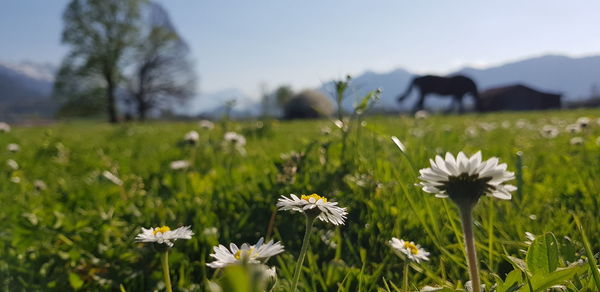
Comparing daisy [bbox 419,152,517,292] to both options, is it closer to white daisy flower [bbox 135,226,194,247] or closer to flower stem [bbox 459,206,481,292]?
flower stem [bbox 459,206,481,292]

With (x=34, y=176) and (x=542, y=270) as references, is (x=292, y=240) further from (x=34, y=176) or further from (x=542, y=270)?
(x=34, y=176)

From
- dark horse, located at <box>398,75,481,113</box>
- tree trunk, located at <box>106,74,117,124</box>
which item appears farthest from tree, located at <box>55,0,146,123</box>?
dark horse, located at <box>398,75,481,113</box>

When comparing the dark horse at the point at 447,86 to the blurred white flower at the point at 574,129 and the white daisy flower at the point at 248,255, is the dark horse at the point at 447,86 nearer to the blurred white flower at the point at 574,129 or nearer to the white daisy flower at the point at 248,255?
the blurred white flower at the point at 574,129

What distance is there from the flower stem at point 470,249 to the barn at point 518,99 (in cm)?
3988

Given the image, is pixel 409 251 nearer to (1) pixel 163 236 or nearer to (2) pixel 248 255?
(2) pixel 248 255

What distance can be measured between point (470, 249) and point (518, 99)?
143 ft

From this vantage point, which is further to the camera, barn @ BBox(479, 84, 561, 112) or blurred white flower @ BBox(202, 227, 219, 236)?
barn @ BBox(479, 84, 561, 112)

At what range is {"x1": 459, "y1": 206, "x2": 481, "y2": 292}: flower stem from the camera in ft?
1.95

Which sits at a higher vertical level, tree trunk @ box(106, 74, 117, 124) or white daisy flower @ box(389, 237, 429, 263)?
tree trunk @ box(106, 74, 117, 124)

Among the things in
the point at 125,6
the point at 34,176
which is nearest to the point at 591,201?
the point at 34,176

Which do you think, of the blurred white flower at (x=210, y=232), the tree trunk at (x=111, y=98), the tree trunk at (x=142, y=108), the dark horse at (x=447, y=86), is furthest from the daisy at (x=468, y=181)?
the tree trunk at (x=142, y=108)

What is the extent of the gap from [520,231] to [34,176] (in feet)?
9.94

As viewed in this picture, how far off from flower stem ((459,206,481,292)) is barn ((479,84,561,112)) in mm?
39880

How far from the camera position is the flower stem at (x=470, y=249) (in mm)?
595
